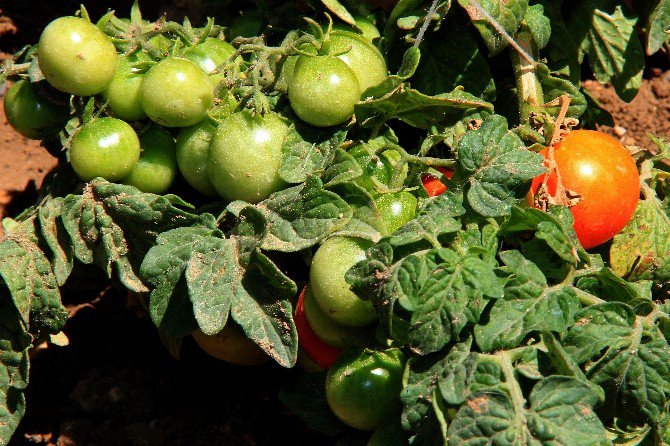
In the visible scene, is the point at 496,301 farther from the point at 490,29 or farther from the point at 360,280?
the point at 490,29

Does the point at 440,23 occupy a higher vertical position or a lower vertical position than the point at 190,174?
higher

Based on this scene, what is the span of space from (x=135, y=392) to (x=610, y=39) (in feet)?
5.31

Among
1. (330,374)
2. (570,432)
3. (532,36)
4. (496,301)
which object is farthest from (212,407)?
(532,36)

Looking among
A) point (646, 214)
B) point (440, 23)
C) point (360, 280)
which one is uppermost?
point (440, 23)

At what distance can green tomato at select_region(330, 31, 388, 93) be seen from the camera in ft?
6.00

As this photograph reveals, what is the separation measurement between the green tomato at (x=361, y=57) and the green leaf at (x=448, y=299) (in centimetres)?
Result: 54

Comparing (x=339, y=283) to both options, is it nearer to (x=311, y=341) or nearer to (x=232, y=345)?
(x=311, y=341)

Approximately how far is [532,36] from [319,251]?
30.6 inches

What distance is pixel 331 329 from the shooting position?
5.57ft

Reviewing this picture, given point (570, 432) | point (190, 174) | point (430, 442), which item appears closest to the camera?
point (570, 432)

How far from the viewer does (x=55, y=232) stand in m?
1.84

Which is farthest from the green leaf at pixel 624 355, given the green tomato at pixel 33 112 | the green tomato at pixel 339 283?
the green tomato at pixel 33 112

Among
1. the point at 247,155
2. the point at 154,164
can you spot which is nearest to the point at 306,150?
the point at 247,155

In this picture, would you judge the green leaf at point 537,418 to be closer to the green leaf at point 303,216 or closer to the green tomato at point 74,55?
the green leaf at point 303,216
